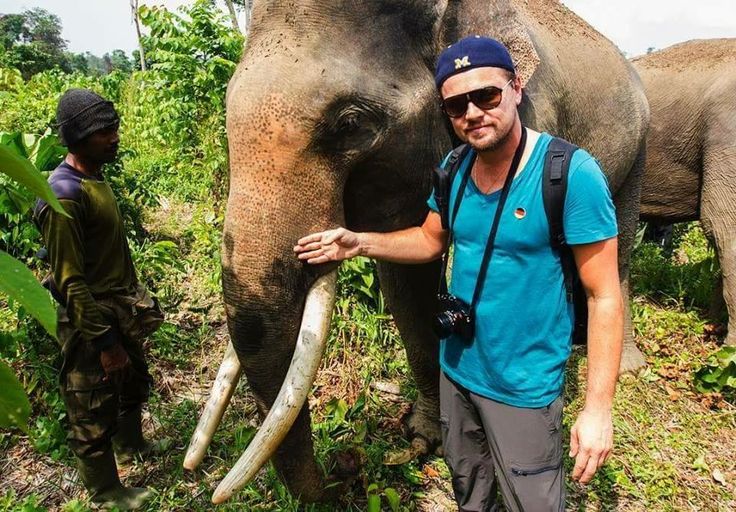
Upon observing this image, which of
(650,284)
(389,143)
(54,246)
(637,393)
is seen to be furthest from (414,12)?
(650,284)

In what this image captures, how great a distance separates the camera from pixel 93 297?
2.36 meters

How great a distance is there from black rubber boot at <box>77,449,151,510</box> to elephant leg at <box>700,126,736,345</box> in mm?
3628

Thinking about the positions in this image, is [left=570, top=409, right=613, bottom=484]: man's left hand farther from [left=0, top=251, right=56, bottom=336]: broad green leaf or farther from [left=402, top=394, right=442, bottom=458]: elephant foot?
[left=402, top=394, right=442, bottom=458]: elephant foot

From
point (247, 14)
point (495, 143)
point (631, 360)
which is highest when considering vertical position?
point (247, 14)

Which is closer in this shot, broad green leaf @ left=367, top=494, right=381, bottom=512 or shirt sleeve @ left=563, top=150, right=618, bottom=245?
shirt sleeve @ left=563, top=150, right=618, bottom=245

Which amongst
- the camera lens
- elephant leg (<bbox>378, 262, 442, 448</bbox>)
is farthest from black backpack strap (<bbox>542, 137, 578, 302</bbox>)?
elephant leg (<bbox>378, 262, 442, 448</bbox>)

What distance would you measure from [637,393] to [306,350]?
274 centimetres

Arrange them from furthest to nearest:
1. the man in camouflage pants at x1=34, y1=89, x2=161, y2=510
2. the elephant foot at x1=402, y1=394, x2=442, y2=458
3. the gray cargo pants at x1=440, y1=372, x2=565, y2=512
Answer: the elephant foot at x1=402, y1=394, x2=442, y2=458 < the man in camouflage pants at x1=34, y1=89, x2=161, y2=510 < the gray cargo pants at x1=440, y1=372, x2=565, y2=512

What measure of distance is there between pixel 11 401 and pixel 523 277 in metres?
1.27

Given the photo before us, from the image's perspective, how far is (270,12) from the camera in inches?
69.8

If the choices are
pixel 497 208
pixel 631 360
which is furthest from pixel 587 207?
pixel 631 360

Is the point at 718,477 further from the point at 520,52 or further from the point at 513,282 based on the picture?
the point at 520,52

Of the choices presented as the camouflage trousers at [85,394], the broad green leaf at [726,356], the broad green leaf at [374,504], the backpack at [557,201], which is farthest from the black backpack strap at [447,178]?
the broad green leaf at [726,356]

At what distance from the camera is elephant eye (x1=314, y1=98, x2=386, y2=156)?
1677 millimetres
